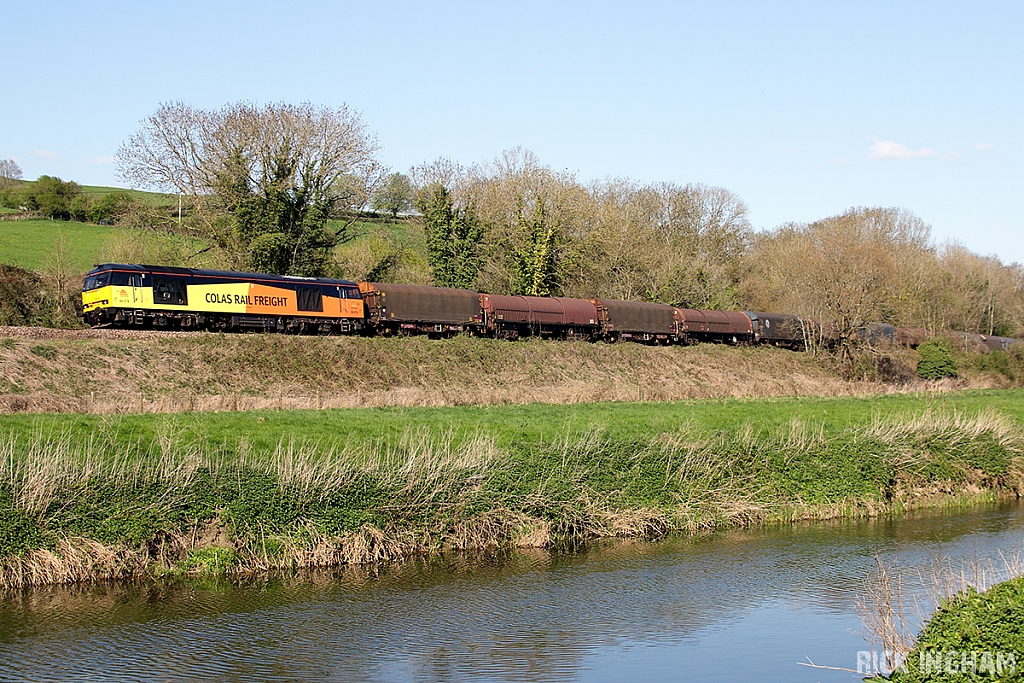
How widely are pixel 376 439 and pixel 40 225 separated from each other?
5921 cm

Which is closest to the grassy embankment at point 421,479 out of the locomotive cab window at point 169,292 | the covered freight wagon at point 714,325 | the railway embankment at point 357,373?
the railway embankment at point 357,373

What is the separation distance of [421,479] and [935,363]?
4283cm

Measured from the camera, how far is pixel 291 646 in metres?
13.9

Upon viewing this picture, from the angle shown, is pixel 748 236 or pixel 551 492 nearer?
pixel 551 492

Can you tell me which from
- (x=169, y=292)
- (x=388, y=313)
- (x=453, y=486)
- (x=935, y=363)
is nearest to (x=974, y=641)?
(x=453, y=486)

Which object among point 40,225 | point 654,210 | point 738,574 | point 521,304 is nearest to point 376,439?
point 738,574

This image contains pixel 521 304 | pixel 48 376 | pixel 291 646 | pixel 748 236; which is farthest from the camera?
pixel 748 236

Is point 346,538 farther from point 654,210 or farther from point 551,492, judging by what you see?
point 654,210

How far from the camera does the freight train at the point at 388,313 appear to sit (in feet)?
122

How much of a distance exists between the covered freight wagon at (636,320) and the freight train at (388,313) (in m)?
0.07

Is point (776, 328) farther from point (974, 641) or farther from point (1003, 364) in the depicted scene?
point (974, 641)

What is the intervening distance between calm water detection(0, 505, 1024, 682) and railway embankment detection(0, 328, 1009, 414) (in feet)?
31.9

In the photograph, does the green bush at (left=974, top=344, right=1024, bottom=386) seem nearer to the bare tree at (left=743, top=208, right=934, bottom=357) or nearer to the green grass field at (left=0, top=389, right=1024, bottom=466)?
the bare tree at (left=743, top=208, right=934, bottom=357)

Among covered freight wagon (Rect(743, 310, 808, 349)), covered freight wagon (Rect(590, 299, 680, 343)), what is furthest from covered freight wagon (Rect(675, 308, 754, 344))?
covered freight wagon (Rect(590, 299, 680, 343))
